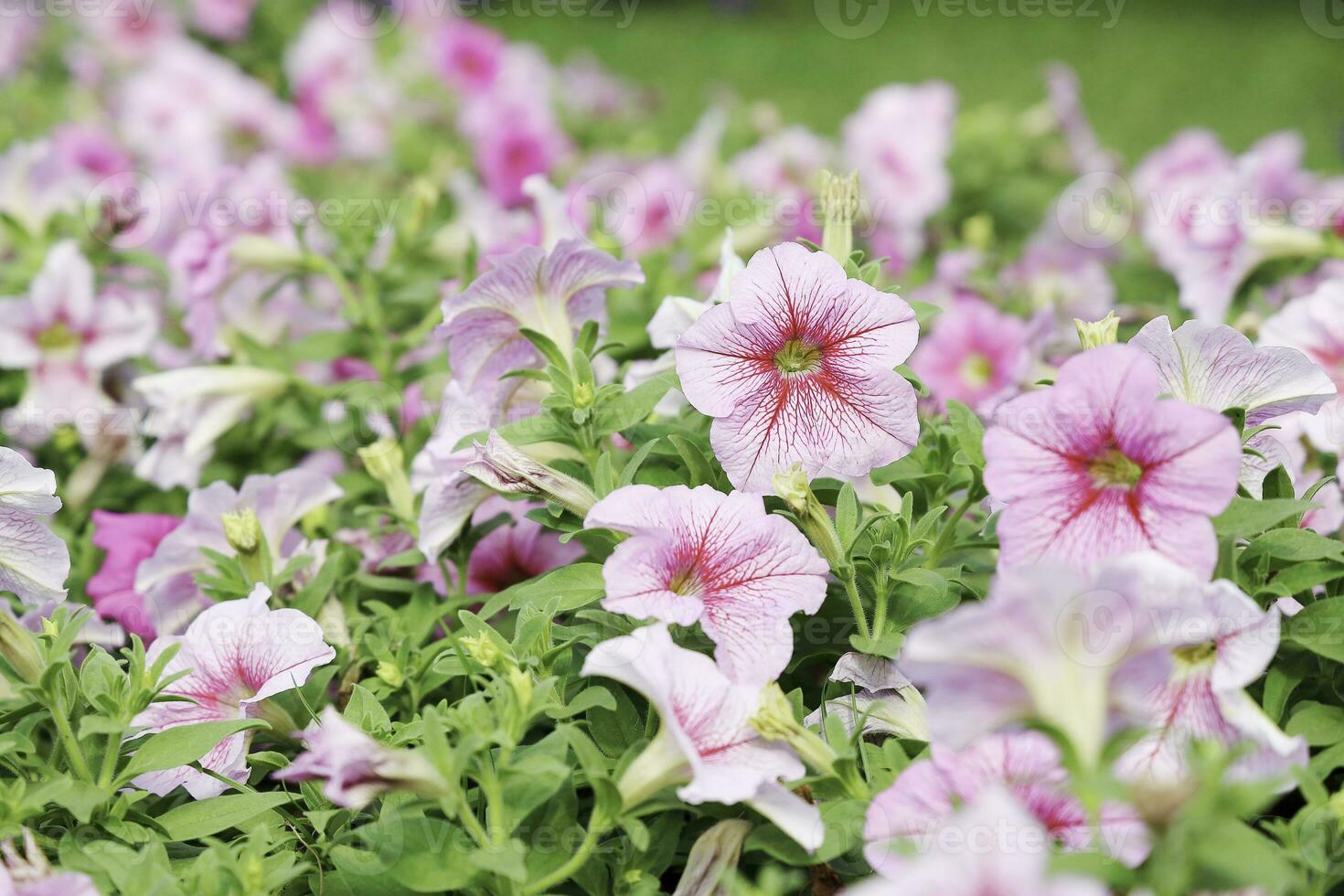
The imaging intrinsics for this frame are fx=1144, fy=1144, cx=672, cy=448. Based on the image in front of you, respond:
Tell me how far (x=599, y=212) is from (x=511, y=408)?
0.79 m

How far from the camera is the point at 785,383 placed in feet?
3.61

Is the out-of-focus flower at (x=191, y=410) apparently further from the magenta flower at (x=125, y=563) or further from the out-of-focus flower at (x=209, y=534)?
the out-of-focus flower at (x=209, y=534)

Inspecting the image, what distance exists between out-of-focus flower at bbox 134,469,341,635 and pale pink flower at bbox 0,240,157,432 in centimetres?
52

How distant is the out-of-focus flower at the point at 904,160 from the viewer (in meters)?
2.51

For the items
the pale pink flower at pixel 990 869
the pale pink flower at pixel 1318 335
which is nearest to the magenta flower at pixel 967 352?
the pale pink flower at pixel 1318 335

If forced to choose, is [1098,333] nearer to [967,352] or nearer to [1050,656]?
[1050,656]

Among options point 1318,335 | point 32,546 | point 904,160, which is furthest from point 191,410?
point 904,160

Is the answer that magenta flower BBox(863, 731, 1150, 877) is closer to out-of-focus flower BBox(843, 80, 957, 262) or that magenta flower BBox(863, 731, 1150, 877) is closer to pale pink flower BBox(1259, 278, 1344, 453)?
pale pink flower BBox(1259, 278, 1344, 453)

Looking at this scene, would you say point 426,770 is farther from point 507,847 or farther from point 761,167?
point 761,167

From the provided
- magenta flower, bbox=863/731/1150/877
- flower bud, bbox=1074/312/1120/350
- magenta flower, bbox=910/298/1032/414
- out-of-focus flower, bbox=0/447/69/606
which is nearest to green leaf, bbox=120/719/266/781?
out-of-focus flower, bbox=0/447/69/606

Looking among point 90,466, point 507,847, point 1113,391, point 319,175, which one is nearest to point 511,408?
point 507,847

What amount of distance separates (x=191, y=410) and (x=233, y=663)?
64 cm

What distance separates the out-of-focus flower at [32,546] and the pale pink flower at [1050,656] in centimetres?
80

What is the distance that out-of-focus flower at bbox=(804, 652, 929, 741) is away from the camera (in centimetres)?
102
